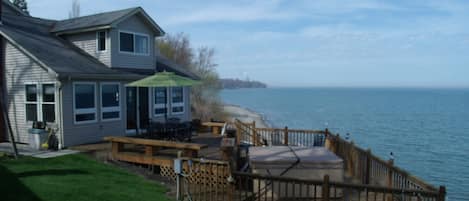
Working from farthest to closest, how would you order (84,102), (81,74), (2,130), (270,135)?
(270,135)
(2,130)
(84,102)
(81,74)

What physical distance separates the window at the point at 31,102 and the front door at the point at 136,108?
314 centimetres

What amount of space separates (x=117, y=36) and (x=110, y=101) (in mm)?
2701

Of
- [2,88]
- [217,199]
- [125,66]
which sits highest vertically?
[125,66]

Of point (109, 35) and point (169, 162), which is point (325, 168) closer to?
point (169, 162)

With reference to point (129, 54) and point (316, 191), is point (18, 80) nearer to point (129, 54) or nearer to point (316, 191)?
point (129, 54)

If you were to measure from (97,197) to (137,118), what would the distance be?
25.7ft

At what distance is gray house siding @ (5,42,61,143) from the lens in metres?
12.1

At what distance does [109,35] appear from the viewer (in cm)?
1375

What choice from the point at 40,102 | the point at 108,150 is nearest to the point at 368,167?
the point at 108,150

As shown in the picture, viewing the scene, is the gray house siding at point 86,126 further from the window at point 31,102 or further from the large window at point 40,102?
the window at point 31,102

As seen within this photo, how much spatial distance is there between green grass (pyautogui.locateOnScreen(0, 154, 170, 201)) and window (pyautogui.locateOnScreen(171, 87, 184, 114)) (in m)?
6.41

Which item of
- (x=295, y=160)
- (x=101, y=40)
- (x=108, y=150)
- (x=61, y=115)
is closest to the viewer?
(x=295, y=160)

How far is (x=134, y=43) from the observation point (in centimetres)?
1481

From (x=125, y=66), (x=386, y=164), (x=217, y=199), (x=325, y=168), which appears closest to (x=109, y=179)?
(x=217, y=199)
